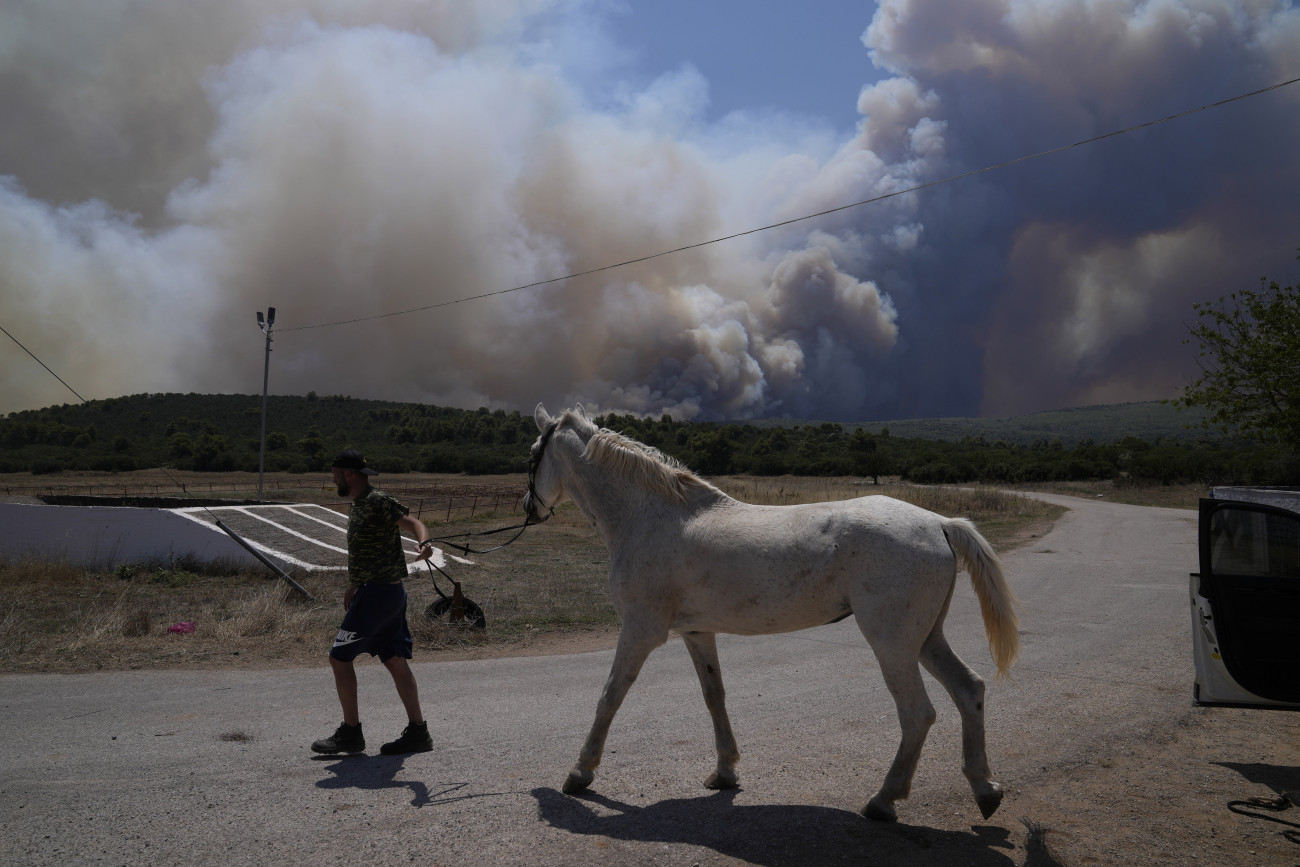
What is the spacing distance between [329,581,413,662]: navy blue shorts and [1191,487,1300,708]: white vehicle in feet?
15.7

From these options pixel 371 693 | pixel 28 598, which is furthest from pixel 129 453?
pixel 371 693

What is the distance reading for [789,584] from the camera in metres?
3.69

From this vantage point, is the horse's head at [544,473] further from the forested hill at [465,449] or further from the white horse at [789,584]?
the forested hill at [465,449]

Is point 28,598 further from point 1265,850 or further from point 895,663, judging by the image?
point 1265,850

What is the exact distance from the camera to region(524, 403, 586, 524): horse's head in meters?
4.75

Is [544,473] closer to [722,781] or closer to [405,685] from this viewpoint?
[405,685]

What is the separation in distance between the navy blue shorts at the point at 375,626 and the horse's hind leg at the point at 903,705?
282 centimetres

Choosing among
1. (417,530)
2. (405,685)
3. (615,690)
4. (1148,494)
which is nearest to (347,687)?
(405,685)

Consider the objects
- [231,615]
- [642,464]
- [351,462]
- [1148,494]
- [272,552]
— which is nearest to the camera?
[642,464]

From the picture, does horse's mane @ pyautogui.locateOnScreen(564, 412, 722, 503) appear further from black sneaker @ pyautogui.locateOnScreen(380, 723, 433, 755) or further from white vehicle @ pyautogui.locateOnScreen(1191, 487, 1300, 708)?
white vehicle @ pyautogui.locateOnScreen(1191, 487, 1300, 708)

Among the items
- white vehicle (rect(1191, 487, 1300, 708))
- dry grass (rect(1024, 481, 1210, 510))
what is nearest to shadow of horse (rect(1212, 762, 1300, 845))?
white vehicle (rect(1191, 487, 1300, 708))

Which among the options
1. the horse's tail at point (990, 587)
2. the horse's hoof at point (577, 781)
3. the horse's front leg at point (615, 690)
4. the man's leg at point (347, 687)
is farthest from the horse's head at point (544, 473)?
the horse's tail at point (990, 587)

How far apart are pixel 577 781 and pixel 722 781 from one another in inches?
32.0

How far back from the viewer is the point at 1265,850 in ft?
11.2
